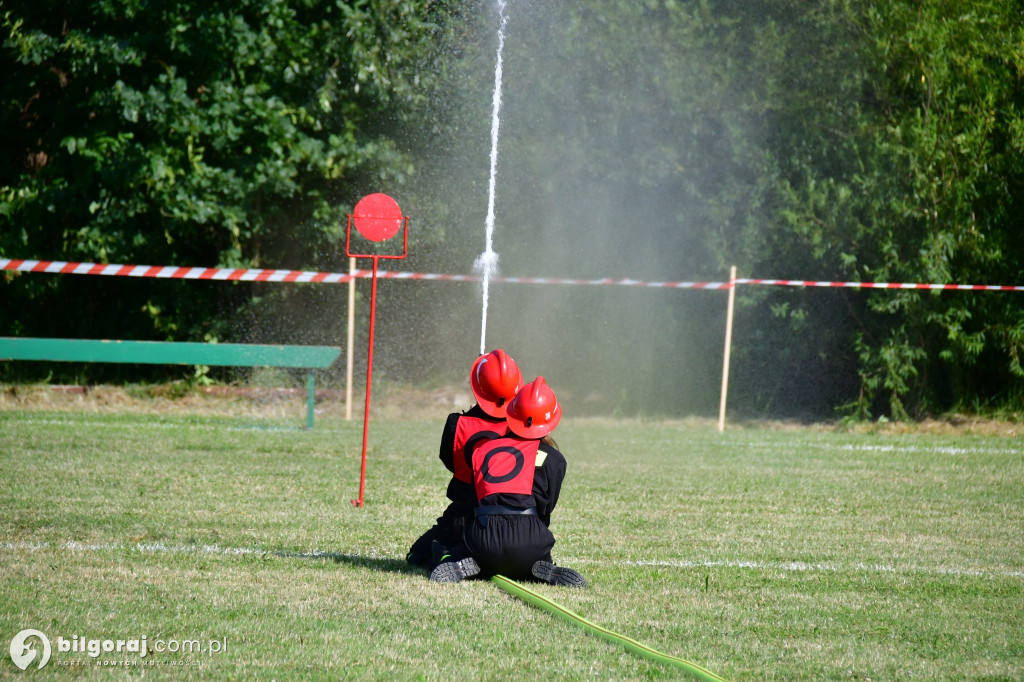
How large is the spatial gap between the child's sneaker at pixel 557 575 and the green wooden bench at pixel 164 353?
310 inches

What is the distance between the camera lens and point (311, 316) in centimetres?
1805

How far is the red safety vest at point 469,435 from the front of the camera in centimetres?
541

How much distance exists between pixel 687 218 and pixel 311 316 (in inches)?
277

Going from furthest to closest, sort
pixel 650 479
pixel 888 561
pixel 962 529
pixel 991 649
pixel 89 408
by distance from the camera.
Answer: pixel 89 408
pixel 650 479
pixel 962 529
pixel 888 561
pixel 991 649

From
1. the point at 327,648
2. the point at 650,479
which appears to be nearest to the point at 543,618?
the point at 327,648

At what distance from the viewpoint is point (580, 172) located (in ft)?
61.4

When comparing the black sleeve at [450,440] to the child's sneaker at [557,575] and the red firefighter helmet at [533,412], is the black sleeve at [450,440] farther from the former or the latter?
the child's sneaker at [557,575]

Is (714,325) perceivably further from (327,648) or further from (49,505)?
(327,648)

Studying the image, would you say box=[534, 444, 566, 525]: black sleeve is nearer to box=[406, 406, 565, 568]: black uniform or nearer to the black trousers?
box=[406, 406, 565, 568]: black uniform

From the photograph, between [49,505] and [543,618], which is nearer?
[543,618]

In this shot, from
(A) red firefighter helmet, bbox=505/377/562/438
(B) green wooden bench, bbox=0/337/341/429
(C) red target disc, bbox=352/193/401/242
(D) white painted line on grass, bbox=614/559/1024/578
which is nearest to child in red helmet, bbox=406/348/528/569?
(A) red firefighter helmet, bbox=505/377/562/438

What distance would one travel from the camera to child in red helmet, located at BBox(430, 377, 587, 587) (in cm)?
523

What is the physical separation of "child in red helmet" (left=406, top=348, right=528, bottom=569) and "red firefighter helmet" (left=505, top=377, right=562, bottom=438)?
11 cm

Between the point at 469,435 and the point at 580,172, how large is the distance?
1380cm
